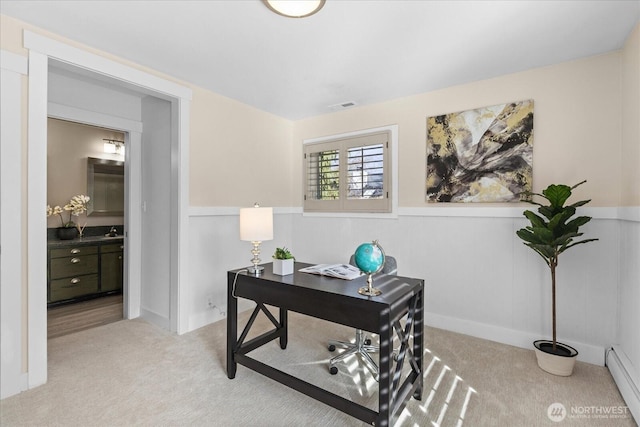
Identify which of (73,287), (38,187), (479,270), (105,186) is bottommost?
(73,287)

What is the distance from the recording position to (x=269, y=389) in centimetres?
214

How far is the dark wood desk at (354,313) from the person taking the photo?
1.59 metres

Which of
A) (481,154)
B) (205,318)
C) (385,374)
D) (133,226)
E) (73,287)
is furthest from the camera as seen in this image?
(73,287)

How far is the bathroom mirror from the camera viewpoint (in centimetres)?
475

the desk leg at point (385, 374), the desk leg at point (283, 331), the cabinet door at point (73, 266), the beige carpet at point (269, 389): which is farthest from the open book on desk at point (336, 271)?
the cabinet door at point (73, 266)

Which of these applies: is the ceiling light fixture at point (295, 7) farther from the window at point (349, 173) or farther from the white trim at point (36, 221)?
the window at point (349, 173)

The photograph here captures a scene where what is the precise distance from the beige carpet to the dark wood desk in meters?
0.17

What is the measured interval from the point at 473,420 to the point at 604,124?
97.8 inches

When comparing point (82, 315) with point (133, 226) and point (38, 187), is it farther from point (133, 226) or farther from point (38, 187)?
point (38, 187)

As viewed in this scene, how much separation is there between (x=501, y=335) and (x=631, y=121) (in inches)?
79.2

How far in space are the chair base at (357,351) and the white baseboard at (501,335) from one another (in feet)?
3.09

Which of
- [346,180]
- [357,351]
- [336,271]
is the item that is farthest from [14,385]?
[346,180]

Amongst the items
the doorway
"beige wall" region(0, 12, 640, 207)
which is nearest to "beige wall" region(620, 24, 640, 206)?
"beige wall" region(0, 12, 640, 207)

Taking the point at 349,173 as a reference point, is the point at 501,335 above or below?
below
